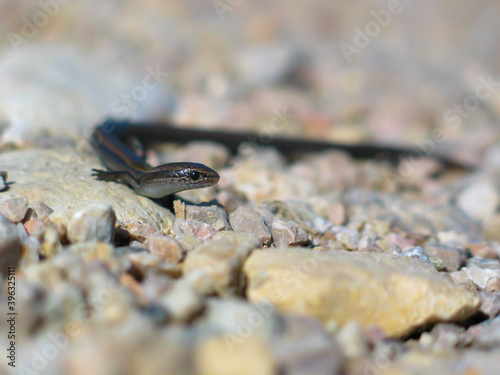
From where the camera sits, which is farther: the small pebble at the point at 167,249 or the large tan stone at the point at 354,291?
the small pebble at the point at 167,249

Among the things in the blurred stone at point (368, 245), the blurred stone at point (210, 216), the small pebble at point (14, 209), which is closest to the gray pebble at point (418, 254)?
the blurred stone at point (368, 245)

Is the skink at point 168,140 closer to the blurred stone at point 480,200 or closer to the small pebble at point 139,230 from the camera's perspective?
the small pebble at point 139,230

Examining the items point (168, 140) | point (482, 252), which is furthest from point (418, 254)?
point (168, 140)

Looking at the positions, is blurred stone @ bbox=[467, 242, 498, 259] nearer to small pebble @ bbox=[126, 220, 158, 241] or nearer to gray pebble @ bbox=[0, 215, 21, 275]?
small pebble @ bbox=[126, 220, 158, 241]

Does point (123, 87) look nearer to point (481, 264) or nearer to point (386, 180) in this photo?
point (386, 180)

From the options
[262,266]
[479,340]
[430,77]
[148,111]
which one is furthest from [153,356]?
[430,77]

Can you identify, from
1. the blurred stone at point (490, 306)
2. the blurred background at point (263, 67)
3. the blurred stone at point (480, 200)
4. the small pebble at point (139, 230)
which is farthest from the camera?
the blurred background at point (263, 67)
